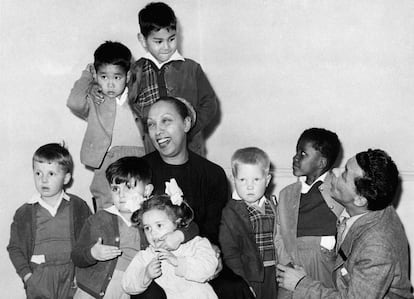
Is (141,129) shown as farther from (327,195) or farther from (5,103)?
(327,195)

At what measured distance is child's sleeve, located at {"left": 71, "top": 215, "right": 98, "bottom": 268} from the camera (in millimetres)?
3248

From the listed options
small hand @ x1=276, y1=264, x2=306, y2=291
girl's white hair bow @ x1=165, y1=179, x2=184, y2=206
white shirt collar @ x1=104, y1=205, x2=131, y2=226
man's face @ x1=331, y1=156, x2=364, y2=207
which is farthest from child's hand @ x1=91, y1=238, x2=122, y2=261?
man's face @ x1=331, y1=156, x2=364, y2=207

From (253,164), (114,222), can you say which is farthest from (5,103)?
(253,164)

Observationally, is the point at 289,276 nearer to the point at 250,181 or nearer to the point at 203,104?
the point at 250,181

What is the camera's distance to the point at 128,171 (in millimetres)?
3303

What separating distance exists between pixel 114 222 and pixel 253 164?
2.42 ft

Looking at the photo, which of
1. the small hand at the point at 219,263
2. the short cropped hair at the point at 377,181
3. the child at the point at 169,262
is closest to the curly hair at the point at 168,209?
the child at the point at 169,262

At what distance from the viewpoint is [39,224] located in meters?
3.59

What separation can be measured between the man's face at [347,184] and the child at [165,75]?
885mm

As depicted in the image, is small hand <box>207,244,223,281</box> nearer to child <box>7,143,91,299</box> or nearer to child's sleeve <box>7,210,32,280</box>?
child <box>7,143,91,299</box>

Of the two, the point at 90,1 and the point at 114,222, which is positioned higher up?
the point at 90,1

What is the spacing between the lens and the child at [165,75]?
3650 mm

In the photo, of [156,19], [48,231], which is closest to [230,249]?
[48,231]

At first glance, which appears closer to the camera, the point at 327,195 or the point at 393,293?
the point at 393,293
